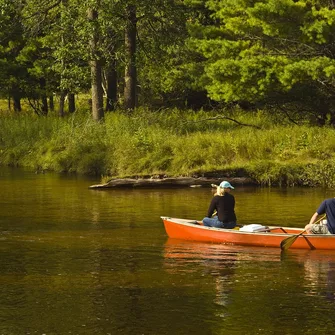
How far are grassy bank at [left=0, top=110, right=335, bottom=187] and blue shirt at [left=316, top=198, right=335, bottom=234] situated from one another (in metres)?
10.9

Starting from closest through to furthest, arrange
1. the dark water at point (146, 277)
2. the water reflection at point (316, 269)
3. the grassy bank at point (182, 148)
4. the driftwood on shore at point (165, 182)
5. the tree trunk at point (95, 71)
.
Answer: the dark water at point (146, 277)
the water reflection at point (316, 269)
the driftwood on shore at point (165, 182)
the grassy bank at point (182, 148)
the tree trunk at point (95, 71)

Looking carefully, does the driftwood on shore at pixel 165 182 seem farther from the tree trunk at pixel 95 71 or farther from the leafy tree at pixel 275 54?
the tree trunk at pixel 95 71

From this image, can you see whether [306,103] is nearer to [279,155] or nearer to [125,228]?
[279,155]

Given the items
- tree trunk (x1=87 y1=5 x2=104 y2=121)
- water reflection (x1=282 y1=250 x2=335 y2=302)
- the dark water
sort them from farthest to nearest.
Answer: tree trunk (x1=87 y1=5 x2=104 y2=121) < water reflection (x1=282 y1=250 x2=335 y2=302) < the dark water

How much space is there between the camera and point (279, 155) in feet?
98.7

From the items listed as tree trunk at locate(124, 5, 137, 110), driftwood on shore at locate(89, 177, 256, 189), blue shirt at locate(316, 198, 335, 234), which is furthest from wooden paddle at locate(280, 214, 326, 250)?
tree trunk at locate(124, 5, 137, 110)

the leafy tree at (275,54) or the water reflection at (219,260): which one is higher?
the leafy tree at (275,54)

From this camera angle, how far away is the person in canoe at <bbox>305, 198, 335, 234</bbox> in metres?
17.6

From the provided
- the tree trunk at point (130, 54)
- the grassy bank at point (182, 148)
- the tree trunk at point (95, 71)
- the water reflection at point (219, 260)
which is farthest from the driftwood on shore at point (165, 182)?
the tree trunk at point (130, 54)

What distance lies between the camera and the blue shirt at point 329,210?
57.5ft

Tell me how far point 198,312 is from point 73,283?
2709 millimetres

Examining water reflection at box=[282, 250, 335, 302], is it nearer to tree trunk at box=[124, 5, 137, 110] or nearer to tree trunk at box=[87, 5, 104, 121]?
tree trunk at box=[87, 5, 104, 121]

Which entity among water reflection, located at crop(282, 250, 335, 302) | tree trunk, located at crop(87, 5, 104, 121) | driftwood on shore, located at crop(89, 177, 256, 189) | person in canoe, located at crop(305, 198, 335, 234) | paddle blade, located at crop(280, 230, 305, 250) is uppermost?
tree trunk, located at crop(87, 5, 104, 121)

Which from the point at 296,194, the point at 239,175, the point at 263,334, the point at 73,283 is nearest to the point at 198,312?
the point at 263,334
